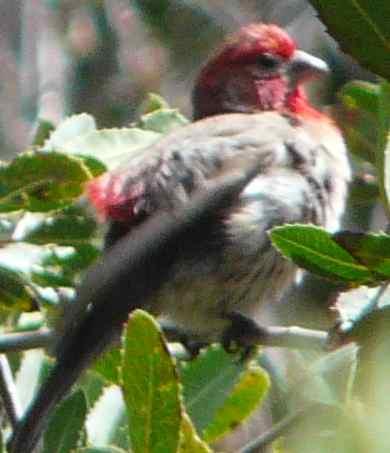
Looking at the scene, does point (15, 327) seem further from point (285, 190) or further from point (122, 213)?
point (285, 190)

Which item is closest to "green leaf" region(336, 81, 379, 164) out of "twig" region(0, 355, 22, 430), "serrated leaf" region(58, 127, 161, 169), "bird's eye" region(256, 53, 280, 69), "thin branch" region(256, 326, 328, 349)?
"thin branch" region(256, 326, 328, 349)

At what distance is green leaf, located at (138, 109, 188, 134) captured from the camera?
3895mm

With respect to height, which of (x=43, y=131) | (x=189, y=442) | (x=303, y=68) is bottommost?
(x=303, y=68)

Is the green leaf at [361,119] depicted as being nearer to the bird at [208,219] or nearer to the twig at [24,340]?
the bird at [208,219]

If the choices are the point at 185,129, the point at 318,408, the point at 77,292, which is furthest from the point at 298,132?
the point at 318,408

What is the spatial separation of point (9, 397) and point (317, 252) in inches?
58.7

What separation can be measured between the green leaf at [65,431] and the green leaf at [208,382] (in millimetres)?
530

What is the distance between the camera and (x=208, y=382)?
3125 mm

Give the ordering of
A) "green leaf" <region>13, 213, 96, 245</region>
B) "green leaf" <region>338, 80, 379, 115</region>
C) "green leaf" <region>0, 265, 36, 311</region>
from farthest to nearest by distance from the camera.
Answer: "green leaf" <region>0, 265, 36, 311</region> < "green leaf" <region>13, 213, 96, 245</region> < "green leaf" <region>338, 80, 379, 115</region>

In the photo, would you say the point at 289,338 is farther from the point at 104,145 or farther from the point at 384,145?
the point at 384,145

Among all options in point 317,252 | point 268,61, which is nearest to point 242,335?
point 268,61

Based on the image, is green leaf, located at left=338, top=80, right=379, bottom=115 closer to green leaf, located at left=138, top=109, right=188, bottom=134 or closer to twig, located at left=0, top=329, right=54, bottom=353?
twig, located at left=0, top=329, right=54, bottom=353

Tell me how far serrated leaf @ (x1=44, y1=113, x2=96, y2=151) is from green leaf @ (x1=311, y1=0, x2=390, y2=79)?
6.53 ft

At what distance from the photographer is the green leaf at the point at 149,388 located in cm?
165
